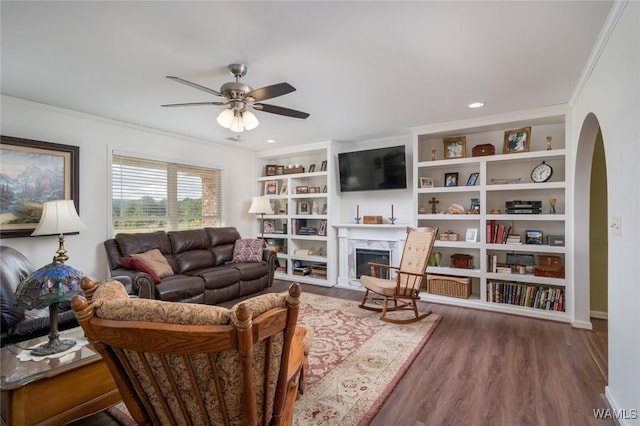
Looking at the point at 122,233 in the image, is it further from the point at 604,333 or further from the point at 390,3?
the point at 604,333

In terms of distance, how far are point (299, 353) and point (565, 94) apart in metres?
3.58

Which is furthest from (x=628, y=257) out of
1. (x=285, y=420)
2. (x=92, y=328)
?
(x=92, y=328)

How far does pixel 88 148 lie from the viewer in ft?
12.3

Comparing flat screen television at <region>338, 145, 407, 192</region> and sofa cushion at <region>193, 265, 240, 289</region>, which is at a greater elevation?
flat screen television at <region>338, 145, 407, 192</region>

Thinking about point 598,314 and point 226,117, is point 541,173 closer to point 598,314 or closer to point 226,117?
point 598,314

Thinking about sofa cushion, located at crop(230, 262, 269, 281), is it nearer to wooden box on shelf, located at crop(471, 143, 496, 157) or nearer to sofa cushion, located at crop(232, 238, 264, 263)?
sofa cushion, located at crop(232, 238, 264, 263)

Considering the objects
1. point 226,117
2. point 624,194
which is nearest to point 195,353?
point 226,117

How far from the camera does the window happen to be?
13.5 feet

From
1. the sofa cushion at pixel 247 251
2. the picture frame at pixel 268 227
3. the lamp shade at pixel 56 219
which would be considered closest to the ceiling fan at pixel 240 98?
the lamp shade at pixel 56 219

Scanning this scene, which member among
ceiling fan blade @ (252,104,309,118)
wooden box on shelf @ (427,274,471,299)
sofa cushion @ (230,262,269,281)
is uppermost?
ceiling fan blade @ (252,104,309,118)

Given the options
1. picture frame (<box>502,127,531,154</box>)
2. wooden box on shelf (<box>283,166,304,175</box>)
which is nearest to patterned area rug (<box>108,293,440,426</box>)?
picture frame (<box>502,127,531,154</box>)

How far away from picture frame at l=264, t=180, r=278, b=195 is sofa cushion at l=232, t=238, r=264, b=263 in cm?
131

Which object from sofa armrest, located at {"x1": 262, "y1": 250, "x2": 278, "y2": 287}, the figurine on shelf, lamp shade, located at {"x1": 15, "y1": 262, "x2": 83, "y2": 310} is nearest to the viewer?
lamp shade, located at {"x1": 15, "y1": 262, "x2": 83, "y2": 310}

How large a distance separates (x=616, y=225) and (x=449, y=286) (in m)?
2.45
